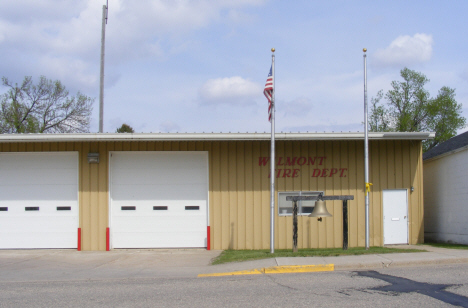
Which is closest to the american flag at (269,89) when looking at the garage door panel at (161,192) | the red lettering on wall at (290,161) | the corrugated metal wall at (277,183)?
the corrugated metal wall at (277,183)

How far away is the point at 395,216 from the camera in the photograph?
16.1 metres

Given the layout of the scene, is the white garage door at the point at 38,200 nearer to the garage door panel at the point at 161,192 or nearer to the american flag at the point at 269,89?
the garage door panel at the point at 161,192

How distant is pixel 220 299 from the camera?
7852 millimetres

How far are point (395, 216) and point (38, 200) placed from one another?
11.8m

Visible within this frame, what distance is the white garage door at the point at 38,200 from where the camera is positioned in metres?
15.9

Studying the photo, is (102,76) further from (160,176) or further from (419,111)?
(419,111)

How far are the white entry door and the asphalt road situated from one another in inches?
210

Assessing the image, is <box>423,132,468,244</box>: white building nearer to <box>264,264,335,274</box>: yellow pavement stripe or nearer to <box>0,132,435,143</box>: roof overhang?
<box>0,132,435,143</box>: roof overhang

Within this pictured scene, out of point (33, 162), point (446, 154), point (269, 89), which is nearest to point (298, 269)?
point (269, 89)

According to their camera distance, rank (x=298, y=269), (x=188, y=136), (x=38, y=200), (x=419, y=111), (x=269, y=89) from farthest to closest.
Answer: (x=419, y=111) < (x=38, y=200) < (x=188, y=136) < (x=269, y=89) < (x=298, y=269)

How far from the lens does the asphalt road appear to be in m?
7.55

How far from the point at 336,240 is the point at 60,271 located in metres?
8.64

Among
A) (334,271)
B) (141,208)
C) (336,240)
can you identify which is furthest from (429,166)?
(141,208)

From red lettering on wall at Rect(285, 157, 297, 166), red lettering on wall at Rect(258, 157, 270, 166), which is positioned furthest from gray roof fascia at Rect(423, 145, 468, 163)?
red lettering on wall at Rect(258, 157, 270, 166)
